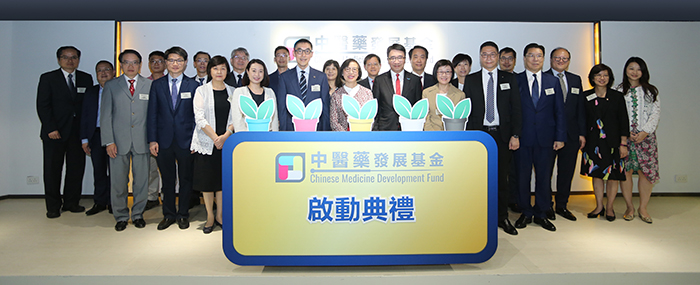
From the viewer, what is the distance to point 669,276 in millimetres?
2342

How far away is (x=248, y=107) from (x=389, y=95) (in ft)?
5.36

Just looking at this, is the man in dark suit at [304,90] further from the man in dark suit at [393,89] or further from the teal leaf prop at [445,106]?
the teal leaf prop at [445,106]

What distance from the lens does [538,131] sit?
3.43 meters

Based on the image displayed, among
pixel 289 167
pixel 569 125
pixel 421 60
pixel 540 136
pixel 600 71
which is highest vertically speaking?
pixel 421 60

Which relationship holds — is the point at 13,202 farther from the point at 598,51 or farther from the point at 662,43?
the point at 662,43

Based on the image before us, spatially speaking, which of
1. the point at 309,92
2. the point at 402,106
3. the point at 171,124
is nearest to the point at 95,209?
the point at 171,124

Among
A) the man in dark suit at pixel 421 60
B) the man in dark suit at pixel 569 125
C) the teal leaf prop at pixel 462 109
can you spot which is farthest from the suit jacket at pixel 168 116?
the man in dark suit at pixel 569 125

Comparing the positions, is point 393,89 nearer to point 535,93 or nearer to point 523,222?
point 535,93

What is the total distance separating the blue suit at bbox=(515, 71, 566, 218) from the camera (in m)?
3.43

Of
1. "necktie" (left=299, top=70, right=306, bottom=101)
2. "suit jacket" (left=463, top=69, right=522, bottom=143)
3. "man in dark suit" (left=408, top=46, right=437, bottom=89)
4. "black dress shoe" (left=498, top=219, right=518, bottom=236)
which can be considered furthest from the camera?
"man in dark suit" (left=408, top=46, right=437, bottom=89)

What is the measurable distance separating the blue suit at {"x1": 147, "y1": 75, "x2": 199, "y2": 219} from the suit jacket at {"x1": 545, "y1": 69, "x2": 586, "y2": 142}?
3.72 metres

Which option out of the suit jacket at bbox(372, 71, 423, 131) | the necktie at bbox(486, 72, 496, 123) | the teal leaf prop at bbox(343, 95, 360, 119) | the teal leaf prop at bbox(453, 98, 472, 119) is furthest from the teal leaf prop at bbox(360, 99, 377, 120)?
the necktie at bbox(486, 72, 496, 123)

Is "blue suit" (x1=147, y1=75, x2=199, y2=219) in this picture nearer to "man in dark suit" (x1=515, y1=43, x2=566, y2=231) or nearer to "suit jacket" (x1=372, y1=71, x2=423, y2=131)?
"suit jacket" (x1=372, y1=71, x2=423, y2=131)

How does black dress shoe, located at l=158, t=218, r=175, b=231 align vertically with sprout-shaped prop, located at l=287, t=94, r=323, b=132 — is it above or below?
below
